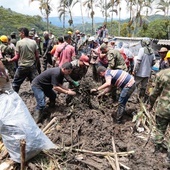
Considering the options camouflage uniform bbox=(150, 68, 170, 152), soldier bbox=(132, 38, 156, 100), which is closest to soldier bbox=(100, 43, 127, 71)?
soldier bbox=(132, 38, 156, 100)

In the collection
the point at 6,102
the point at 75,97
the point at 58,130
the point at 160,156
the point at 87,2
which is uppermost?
the point at 87,2

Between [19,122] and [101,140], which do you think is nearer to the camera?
[19,122]

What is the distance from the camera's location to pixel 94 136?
15.8 feet

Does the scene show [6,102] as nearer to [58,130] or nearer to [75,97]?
[58,130]

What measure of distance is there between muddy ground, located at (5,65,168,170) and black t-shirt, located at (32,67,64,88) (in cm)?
72

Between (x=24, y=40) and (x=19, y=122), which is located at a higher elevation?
(x=24, y=40)

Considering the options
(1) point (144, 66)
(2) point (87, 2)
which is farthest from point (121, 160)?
(2) point (87, 2)

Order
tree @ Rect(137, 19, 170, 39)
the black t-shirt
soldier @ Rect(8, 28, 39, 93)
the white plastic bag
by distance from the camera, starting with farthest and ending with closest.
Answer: tree @ Rect(137, 19, 170, 39), soldier @ Rect(8, 28, 39, 93), the black t-shirt, the white plastic bag

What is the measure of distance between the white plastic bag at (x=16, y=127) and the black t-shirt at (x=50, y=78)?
158cm

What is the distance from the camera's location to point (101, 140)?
4668 mm

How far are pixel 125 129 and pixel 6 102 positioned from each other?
294 cm

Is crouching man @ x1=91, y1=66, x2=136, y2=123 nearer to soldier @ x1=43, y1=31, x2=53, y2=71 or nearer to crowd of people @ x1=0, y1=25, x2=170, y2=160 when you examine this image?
crowd of people @ x1=0, y1=25, x2=170, y2=160

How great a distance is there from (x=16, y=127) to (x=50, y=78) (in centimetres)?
207

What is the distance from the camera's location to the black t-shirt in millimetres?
5094
